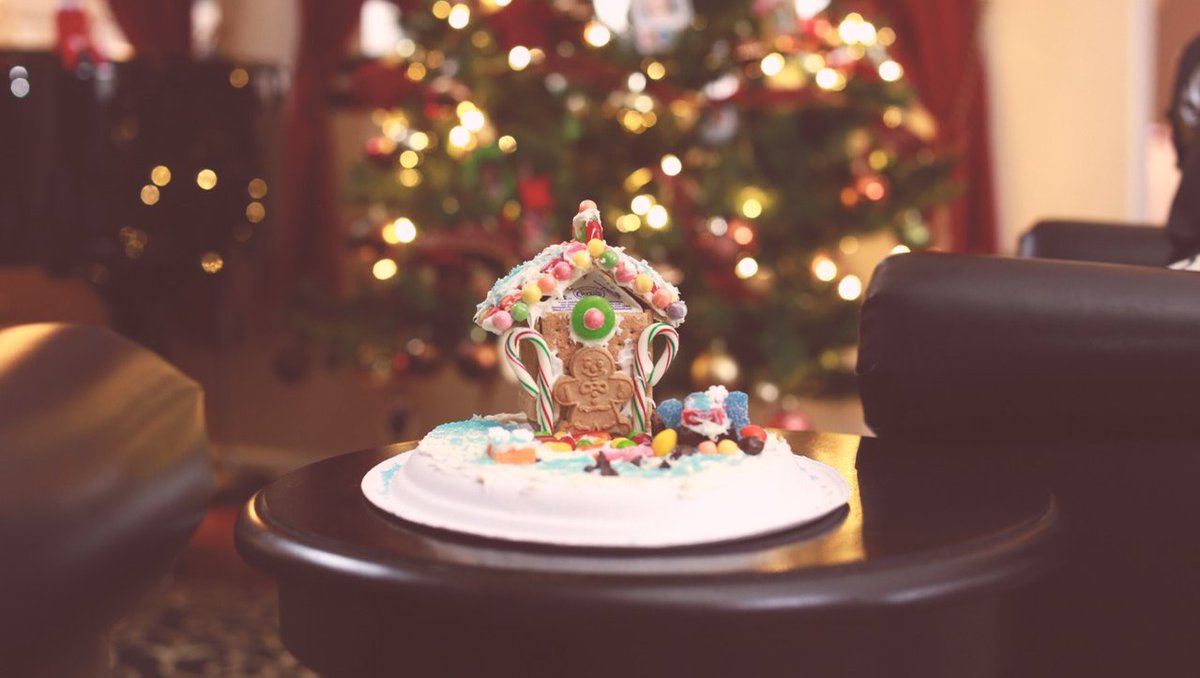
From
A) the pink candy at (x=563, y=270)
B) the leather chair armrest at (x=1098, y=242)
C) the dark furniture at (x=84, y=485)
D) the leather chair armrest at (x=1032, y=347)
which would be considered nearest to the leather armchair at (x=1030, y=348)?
the leather chair armrest at (x=1032, y=347)

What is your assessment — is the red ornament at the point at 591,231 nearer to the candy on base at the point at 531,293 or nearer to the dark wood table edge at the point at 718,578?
the candy on base at the point at 531,293

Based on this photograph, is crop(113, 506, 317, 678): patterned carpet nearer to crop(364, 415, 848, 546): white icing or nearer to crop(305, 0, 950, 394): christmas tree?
crop(305, 0, 950, 394): christmas tree

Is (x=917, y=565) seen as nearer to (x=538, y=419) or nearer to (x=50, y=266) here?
(x=538, y=419)

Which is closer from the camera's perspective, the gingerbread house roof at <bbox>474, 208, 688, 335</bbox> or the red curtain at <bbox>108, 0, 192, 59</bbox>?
the gingerbread house roof at <bbox>474, 208, 688, 335</bbox>

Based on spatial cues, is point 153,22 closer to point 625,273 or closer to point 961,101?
point 961,101

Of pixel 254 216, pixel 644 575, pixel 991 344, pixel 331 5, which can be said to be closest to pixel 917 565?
pixel 644 575

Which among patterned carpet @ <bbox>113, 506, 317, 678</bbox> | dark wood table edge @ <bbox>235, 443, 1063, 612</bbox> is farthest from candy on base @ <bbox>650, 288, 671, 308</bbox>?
patterned carpet @ <bbox>113, 506, 317, 678</bbox>
